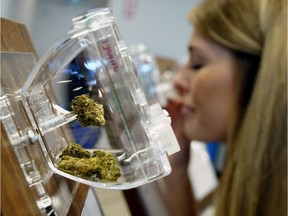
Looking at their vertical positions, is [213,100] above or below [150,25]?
below

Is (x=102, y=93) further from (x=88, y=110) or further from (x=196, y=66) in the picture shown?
(x=196, y=66)

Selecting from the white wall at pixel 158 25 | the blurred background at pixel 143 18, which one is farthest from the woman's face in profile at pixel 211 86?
the white wall at pixel 158 25

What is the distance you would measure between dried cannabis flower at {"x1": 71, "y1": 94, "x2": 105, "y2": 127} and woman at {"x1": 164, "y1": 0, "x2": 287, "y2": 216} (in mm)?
469

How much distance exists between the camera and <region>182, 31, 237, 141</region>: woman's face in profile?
744 millimetres

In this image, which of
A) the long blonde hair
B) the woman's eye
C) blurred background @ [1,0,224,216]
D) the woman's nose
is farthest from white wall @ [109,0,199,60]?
the long blonde hair

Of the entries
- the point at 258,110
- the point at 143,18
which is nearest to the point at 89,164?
the point at 258,110

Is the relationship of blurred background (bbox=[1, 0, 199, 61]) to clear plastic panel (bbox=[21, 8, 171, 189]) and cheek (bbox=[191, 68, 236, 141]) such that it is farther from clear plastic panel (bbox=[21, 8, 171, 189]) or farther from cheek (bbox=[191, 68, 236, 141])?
clear plastic panel (bbox=[21, 8, 171, 189])

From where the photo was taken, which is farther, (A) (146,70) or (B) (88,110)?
(A) (146,70)

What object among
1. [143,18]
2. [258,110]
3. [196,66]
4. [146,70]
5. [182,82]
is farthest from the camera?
[143,18]

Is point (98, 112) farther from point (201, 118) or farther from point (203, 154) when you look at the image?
point (203, 154)

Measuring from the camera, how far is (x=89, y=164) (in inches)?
9.0

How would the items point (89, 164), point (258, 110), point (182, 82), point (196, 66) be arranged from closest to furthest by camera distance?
1. point (89, 164)
2. point (258, 110)
3. point (196, 66)
4. point (182, 82)

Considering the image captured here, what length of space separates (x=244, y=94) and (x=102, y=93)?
1.83 feet

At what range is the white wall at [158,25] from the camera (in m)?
1.45
